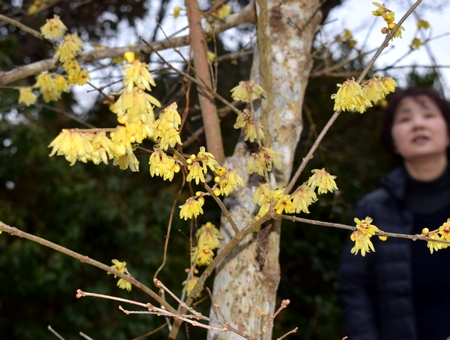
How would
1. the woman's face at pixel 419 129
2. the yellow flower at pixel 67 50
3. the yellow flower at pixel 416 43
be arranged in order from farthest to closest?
1. the woman's face at pixel 419 129
2. the yellow flower at pixel 416 43
3. the yellow flower at pixel 67 50

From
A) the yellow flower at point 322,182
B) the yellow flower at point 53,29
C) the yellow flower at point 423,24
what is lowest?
the yellow flower at point 322,182

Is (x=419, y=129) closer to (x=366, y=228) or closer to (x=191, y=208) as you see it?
(x=366, y=228)

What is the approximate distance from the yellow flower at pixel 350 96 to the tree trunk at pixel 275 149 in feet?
1.02

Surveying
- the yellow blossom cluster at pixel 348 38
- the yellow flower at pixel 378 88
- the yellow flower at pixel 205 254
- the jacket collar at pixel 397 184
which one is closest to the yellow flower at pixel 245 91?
the yellow flower at pixel 378 88

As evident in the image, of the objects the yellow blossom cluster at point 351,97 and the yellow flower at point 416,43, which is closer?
the yellow blossom cluster at point 351,97

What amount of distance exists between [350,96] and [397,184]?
1.58 meters

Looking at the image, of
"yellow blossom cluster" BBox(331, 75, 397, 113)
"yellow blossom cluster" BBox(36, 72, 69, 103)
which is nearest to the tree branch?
"yellow blossom cluster" BBox(36, 72, 69, 103)

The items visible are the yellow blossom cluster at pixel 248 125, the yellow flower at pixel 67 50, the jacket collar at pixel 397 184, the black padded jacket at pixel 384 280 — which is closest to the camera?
the yellow blossom cluster at pixel 248 125

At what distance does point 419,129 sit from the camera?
225 centimetres

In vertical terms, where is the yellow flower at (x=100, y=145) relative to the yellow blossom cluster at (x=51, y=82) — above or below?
below

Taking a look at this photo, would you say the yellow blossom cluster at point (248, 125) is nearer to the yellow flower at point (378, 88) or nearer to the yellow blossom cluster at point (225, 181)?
the yellow blossom cluster at point (225, 181)

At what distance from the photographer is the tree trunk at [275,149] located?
1.20m

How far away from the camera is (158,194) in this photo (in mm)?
4027

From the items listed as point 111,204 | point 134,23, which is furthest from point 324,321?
point 134,23
